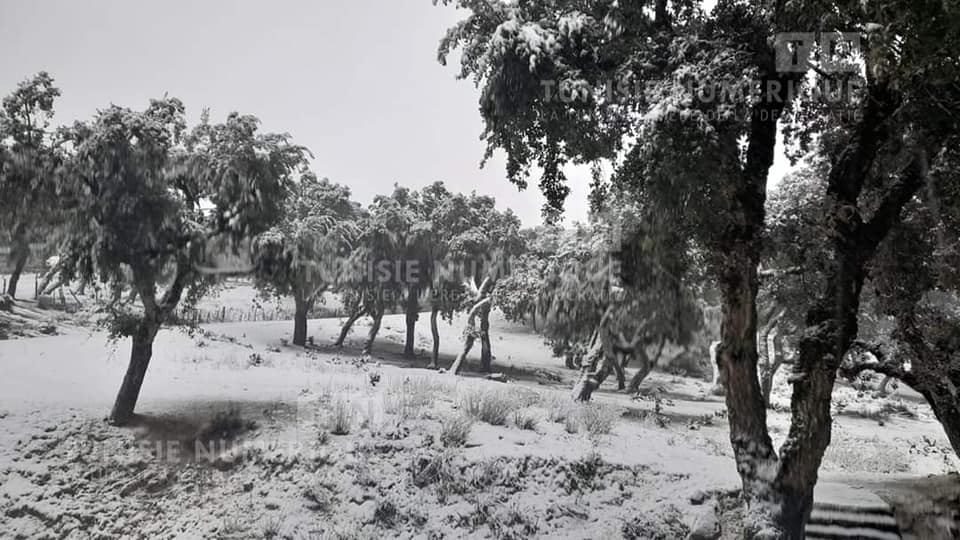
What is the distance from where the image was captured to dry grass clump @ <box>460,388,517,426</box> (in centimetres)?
1088

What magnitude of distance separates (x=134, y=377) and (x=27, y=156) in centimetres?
441

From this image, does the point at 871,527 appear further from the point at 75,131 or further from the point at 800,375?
the point at 75,131

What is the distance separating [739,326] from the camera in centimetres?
691

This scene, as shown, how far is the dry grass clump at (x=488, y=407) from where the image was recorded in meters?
10.9

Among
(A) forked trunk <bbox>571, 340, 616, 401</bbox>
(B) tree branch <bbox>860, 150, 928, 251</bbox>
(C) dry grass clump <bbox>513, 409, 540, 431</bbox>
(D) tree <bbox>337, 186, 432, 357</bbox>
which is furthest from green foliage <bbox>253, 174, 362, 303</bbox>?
(B) tree branch <bbox>860, 150, 928, 251</bbox>

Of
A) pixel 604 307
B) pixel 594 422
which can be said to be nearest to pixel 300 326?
pixel 604 307

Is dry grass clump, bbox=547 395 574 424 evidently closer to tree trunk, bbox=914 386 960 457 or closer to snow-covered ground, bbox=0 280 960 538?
snow-covered ground, bbox=0 280 960 538

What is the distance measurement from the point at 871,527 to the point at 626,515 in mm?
3484

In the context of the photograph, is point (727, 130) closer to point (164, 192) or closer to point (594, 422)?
point (594, 422)

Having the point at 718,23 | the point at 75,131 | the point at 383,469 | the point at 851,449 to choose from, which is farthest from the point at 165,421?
the point at 851,449

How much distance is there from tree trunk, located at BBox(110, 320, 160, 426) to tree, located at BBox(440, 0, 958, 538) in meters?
7.86

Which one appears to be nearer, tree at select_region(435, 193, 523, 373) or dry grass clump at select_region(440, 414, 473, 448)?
dry grass clump at select_region(440, 414, 473, 448)

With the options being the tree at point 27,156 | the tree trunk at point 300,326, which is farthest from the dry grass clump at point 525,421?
the tree trunk at point 300,326

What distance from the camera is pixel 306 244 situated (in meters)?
14.8
